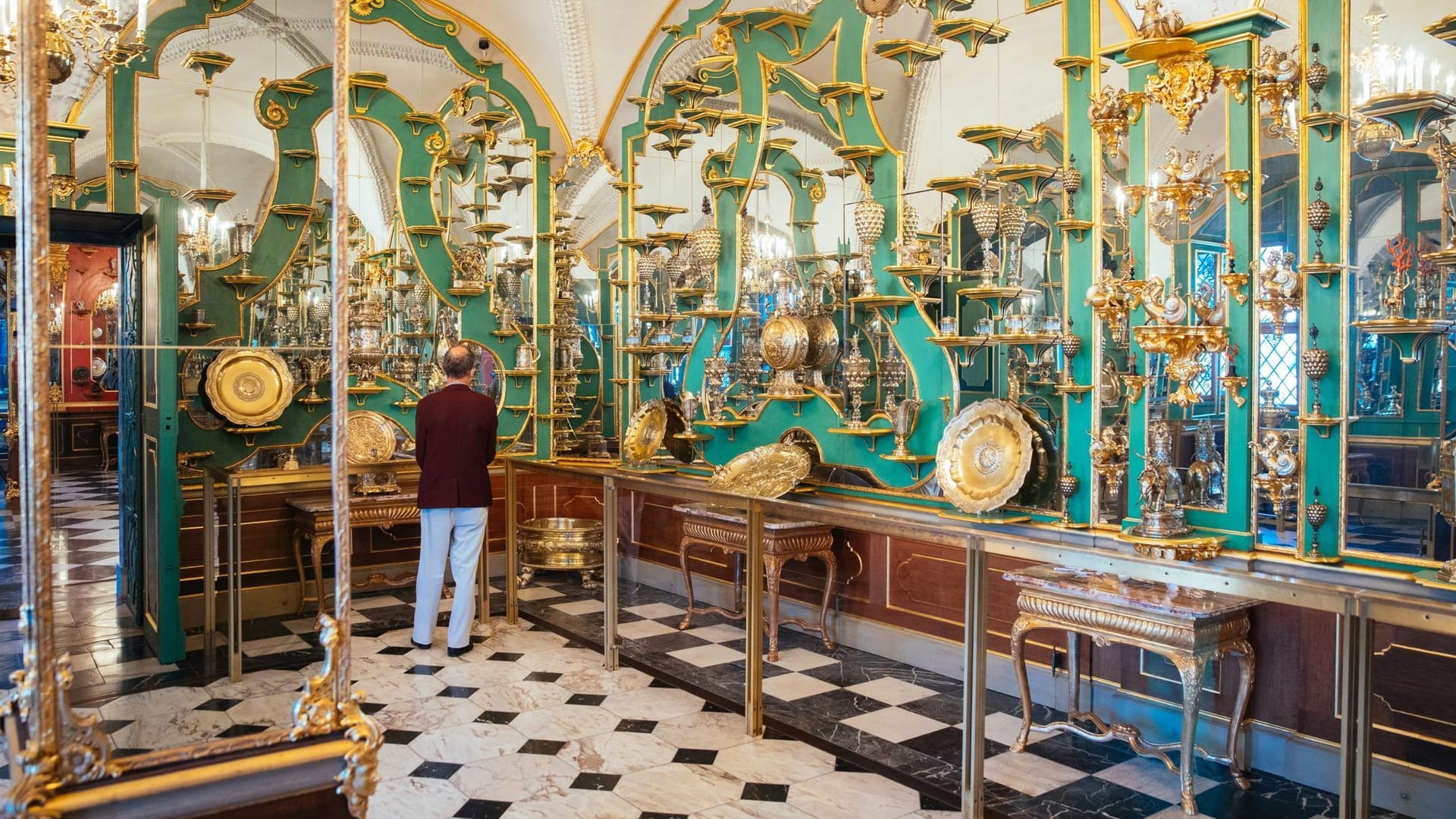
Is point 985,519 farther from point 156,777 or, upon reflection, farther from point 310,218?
point 310,218

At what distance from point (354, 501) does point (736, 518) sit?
293 centimetres

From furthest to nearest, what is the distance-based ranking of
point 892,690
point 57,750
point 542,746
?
point 892,690 < point 542,746 < point 57,750

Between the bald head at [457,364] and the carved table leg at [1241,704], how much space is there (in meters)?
4.57

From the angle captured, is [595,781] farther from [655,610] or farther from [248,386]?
[248,386]

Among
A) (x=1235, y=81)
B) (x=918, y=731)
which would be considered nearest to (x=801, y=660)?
(x=918, y=731)

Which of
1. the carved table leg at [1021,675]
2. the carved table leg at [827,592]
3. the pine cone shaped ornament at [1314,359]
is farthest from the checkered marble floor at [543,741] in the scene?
the pine cone shaped ornament at [1314,359]

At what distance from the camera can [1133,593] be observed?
446 centimetres

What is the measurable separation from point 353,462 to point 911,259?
4.68 metres

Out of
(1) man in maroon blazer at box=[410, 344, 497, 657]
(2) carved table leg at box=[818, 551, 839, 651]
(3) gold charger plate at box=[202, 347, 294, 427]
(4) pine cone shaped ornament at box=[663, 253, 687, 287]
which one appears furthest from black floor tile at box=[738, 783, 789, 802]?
(3) gold charger plate at box=[202, 347, 294, 427]

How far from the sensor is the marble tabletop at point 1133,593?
14.0 ft

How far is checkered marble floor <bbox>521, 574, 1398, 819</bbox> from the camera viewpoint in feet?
14.1

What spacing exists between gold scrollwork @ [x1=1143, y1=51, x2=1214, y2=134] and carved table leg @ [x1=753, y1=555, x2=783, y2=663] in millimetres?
3336

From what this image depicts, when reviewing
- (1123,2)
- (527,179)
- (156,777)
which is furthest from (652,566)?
(156,777)

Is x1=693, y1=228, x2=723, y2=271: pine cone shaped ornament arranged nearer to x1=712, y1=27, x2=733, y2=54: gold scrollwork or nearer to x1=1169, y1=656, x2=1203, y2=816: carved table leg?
x1=712, y1=27, x2=733, y2=54: gold scrollwork
